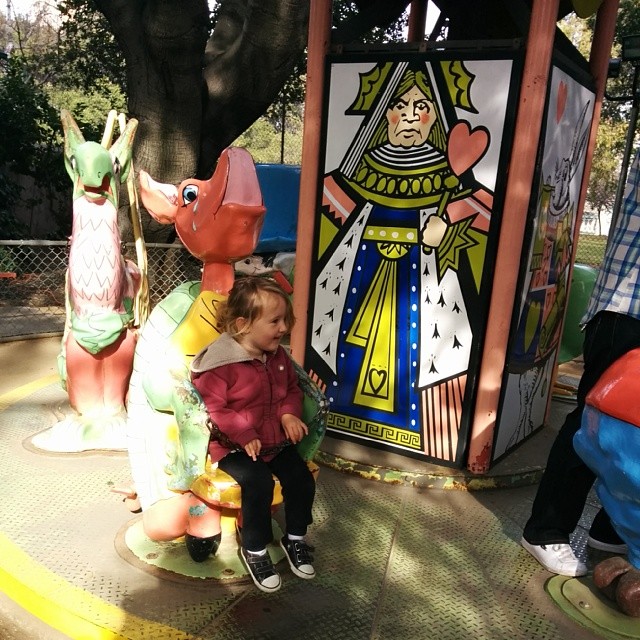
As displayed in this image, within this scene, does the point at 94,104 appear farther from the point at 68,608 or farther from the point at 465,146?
the point at 68,608

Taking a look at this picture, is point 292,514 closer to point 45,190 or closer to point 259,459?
point 259,459

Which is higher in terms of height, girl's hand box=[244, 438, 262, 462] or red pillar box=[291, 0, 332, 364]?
red pillar box=[291, 0, 332, 364]

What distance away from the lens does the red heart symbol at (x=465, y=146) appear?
3295mm

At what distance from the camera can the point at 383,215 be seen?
3.61 m

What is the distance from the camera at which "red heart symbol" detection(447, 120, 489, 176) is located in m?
3.29

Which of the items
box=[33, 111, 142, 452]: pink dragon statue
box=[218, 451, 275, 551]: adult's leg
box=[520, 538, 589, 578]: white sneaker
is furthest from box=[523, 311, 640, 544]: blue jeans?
box=[33, 111, 142, 452]: pink dragon statue

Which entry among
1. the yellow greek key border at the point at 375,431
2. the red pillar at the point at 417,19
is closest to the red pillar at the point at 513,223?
the yellow greek key border at the point at 375,431

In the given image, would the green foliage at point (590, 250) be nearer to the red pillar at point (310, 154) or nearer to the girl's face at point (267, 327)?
the red pillar at point (310, 154)

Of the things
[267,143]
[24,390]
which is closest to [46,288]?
[24,390]

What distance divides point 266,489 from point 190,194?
1212 millimetres

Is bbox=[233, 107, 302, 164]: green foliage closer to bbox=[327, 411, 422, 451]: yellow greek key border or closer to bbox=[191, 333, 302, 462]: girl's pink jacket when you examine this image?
bbox=[327, 411, 422, 451]: yellow greek key border

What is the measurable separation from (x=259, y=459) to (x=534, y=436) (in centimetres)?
251

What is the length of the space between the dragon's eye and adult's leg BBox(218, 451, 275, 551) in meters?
1.04

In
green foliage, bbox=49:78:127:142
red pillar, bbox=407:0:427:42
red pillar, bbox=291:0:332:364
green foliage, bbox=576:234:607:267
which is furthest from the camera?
green foliage, bbox=576:234:607:267
